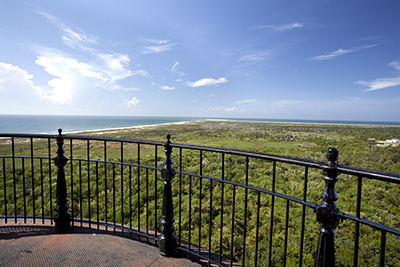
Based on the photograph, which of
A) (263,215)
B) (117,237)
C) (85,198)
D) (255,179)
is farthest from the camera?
(255,179)

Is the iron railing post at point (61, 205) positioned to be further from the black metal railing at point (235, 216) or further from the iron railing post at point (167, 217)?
the iron railing post at point (167, 217)

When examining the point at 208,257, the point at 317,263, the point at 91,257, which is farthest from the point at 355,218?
the point at 91,257

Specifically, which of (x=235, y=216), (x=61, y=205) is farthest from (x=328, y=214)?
(x=235, y=216)

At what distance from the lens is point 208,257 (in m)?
2.22

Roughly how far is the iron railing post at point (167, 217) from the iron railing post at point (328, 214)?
58.0 inches

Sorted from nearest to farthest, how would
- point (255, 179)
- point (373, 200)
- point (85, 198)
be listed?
point (373, 200) → point (85, 198) → point (255, 179)

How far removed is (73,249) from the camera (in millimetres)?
2404

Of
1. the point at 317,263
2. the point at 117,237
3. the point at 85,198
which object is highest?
the point at 317,263

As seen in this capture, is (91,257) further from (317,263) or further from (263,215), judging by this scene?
(263,215)

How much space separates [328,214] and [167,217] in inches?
65.4

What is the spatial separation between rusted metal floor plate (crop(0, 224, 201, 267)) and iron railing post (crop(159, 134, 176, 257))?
0.36 ft

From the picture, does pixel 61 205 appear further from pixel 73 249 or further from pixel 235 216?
pixel 235 216

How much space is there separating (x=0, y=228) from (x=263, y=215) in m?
6.08

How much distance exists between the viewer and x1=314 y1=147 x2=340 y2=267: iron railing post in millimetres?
1319
